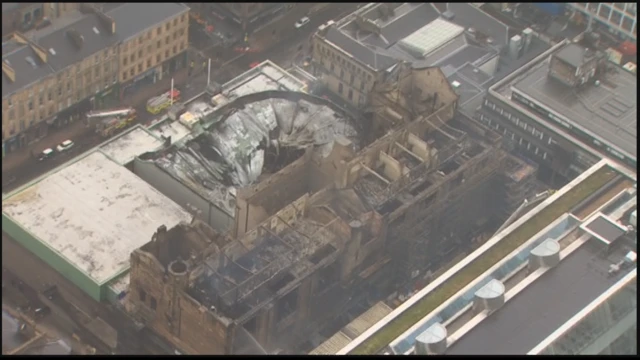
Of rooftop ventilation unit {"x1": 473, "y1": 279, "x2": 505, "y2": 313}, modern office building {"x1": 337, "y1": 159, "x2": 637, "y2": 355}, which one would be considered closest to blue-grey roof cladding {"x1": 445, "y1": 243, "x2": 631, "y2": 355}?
modern office building {"x1": 337, "y1": 159, "x2": 637, "y2": 355}

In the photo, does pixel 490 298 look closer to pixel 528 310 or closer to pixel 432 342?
pixel 528 310

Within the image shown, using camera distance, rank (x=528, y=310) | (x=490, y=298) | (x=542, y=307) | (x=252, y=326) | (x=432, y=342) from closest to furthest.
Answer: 1. (x=432, y=342)
2. (x=490, y=298)
3. (x=528, y=310)
4. (x=542, y=307)
5. (x=252, y=326)

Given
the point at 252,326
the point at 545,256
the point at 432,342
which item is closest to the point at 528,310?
the point at 545,256

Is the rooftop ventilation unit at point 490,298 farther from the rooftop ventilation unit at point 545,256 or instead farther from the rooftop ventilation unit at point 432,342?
the rooftop ventilation unit at point 545,256

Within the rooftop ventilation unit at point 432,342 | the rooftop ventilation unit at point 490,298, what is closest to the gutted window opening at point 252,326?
the rooftop ventilation unit at point 432,342

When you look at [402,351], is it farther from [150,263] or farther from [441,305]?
[150,263]

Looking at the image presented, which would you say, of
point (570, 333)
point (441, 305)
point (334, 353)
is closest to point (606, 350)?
point (570, 333)
